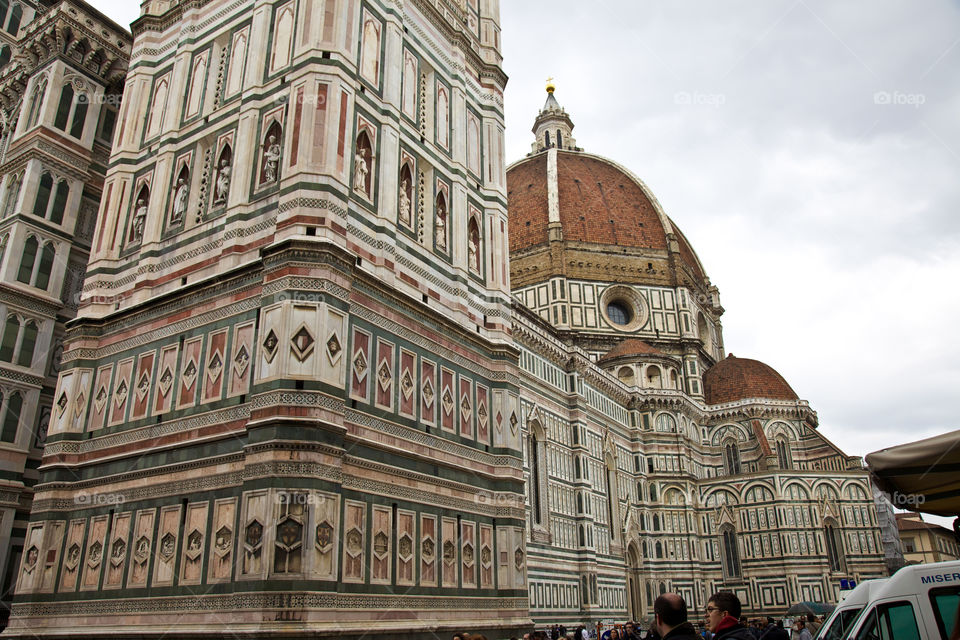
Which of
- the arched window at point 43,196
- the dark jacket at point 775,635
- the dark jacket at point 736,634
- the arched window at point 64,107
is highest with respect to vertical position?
the arched window at point 64,107

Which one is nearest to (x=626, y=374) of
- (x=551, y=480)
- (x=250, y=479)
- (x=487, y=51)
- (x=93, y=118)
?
(x=551, y=480)

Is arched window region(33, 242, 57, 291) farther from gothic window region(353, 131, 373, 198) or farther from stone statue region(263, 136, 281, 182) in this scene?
gothic window region(353, 131, 373, 198)

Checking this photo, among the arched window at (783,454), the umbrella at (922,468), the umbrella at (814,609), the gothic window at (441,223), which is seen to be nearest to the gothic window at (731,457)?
the arched window at (783,454)

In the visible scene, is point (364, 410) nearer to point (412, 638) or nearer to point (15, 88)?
point (412, 638)

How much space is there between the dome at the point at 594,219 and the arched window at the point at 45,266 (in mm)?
50572

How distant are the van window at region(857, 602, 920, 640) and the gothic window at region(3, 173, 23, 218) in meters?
20.8

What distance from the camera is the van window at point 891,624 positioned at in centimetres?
689

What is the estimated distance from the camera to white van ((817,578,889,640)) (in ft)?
27.6

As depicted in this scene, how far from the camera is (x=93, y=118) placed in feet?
69.2

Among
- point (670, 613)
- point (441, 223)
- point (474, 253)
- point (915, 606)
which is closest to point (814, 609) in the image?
point (474, 253)

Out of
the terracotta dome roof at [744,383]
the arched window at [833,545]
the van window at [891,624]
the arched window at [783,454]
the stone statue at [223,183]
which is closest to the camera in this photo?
the van window at [891,624]

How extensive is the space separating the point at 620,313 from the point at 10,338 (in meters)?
53.9

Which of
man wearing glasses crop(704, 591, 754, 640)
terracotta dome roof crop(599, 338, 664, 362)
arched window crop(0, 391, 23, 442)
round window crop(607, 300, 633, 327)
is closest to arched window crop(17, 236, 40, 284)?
arched window crop(0, 391, 23, 442)

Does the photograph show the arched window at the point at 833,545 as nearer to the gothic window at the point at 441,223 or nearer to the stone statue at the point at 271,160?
the gothic window at the point at 441,223
